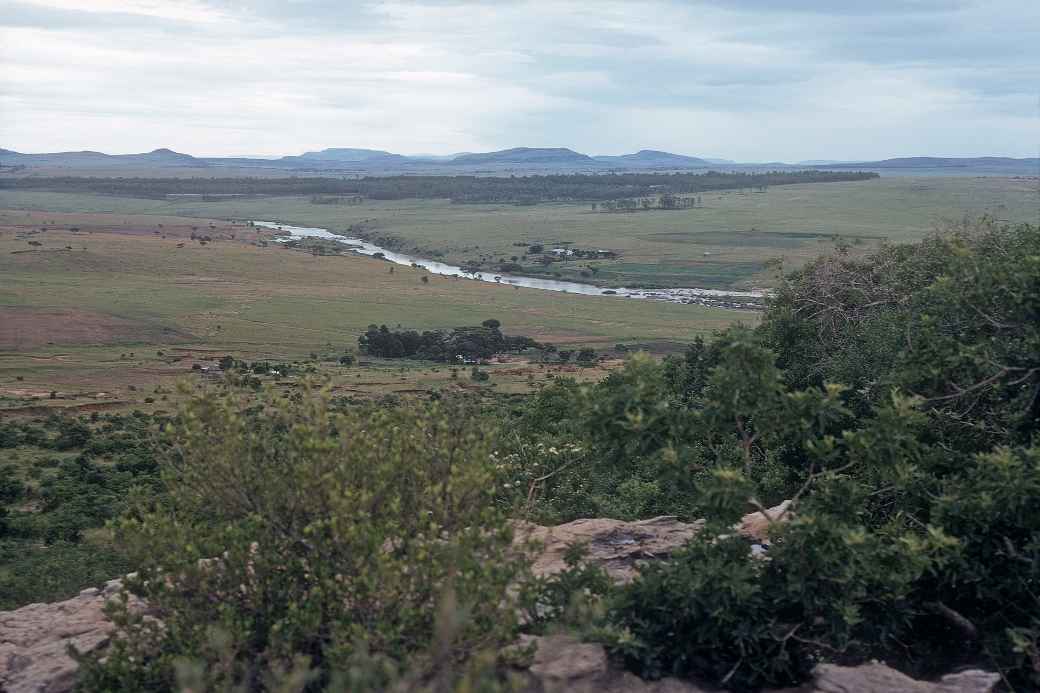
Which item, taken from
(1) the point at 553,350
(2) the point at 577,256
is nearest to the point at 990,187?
(2) the point at 577,256

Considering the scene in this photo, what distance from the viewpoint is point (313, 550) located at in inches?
347

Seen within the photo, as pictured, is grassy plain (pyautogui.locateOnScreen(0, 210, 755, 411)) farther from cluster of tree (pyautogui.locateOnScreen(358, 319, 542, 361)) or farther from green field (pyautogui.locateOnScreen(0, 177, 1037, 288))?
green field (pyautogui.locateOnScreen(0, 177, 1037, 288))

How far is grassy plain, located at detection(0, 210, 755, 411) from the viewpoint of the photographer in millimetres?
40000

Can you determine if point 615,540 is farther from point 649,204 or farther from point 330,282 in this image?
point 649,204

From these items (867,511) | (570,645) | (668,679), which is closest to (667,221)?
(867,511)

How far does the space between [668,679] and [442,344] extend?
41.3 meters

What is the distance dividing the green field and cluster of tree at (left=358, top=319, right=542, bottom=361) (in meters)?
20.9

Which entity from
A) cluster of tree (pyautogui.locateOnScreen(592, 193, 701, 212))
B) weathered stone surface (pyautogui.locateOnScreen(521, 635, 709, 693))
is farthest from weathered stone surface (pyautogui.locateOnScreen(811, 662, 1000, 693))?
cluster of tree (pyautogui.locateOnScreen(592, 193, 701, 212))

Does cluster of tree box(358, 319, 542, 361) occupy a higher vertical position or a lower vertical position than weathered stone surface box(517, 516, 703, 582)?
lower

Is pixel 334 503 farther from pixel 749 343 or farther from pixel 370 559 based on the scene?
pixel 749 343

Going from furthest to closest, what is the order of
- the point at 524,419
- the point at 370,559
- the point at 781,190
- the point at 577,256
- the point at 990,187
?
the point at 781,190
the point at 990,187
the point at 577,256
the point at 524,419
the point at 370,559

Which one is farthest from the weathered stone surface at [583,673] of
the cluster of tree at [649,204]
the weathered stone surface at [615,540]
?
the cluster of tree at [649,204]

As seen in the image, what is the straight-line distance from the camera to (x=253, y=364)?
4262 cm

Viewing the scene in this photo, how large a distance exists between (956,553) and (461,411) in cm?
482
